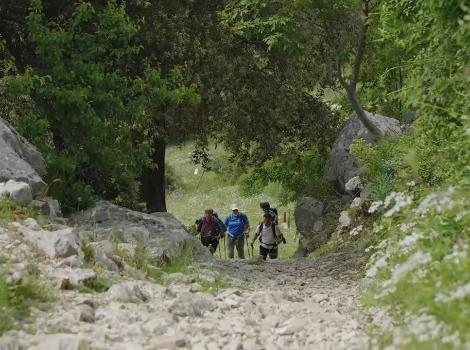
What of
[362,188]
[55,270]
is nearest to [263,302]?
[55,270]

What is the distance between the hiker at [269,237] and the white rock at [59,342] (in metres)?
12.8

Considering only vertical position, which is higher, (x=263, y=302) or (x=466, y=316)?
(x=263, y=302)

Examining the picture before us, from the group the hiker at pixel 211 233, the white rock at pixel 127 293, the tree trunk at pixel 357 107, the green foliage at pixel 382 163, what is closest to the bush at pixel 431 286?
the white rock at pixel 127 293

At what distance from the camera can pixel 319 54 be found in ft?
68.0

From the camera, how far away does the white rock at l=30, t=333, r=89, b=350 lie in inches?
208

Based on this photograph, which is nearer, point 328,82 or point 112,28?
point 112,28

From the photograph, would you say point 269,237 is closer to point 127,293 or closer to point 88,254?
point 88,254

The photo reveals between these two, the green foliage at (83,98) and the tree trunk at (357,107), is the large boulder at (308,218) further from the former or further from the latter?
the green foliage at (83,98)

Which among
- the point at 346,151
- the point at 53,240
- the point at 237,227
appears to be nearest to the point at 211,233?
the point at 237,227

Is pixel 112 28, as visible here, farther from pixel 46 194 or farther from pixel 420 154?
pixel 420 154

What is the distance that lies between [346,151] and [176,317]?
15.8 m

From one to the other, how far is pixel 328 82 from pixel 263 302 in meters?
14.9

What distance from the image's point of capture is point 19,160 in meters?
11.5

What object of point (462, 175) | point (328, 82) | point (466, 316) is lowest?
point (466, 316)
